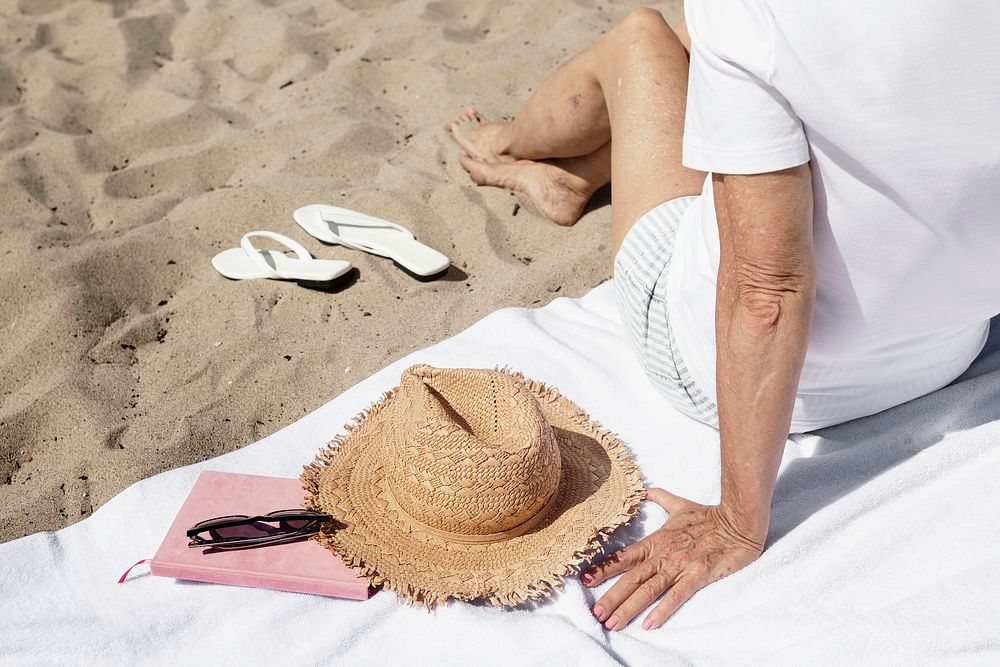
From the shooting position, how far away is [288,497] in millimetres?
A: 1540

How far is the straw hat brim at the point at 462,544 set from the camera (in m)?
A: 1.36

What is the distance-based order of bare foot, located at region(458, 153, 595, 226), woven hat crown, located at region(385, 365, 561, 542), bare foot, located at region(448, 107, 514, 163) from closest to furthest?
woven hat crown, located at region(385, 365, 561, 542) < bare foot, located at region(458, 153, 595, 226) < bare foot, located at region(448, 107, 514, 163)

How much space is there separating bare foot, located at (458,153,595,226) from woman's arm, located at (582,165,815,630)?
1154 mm

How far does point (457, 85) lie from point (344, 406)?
1674mm

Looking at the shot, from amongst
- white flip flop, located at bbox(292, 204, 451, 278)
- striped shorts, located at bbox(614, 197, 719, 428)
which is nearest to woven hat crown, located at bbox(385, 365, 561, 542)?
striped shorts, located at bbox(614, 197, 719, 428)

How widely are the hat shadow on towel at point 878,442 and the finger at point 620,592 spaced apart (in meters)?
0.24

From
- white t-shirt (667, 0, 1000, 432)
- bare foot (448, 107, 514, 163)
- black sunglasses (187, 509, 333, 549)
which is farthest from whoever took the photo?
bare foot (448, 107, 514, 163)

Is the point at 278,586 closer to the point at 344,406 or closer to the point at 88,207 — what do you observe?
the point at 344,406

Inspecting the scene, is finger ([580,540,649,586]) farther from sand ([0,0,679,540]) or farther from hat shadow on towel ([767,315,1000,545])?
sand ([0,0,679,540])

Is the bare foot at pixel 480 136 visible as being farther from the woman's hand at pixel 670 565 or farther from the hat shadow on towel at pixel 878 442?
the woman's hand at pixel 670 565

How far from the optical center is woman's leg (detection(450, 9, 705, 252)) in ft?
5.95

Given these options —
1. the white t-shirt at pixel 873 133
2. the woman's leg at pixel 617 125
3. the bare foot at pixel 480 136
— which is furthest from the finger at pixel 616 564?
the bare foot at pixel 480 136

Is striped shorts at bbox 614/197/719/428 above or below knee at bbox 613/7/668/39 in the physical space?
below

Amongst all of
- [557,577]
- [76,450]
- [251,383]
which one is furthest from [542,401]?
[76,450]
